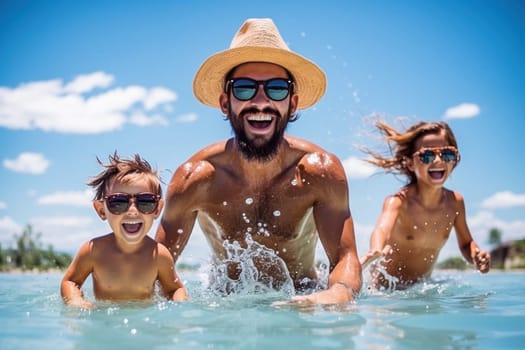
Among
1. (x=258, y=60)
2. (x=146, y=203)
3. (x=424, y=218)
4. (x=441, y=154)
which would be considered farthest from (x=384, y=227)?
(x=146, y=203)

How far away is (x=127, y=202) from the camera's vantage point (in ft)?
13.0

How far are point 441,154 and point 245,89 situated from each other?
2743 mm

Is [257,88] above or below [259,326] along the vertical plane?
above

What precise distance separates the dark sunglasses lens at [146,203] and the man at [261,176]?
1.70 ft

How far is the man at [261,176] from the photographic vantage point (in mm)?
4457

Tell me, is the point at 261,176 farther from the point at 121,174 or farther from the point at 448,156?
the point at 448,156

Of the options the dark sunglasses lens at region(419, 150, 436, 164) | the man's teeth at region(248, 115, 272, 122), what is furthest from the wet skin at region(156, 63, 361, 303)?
the dark sunglasses lens at region(419, 150, 436, 164)

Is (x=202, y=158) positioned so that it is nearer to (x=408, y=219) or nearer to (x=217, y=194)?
(x=217, y=194)

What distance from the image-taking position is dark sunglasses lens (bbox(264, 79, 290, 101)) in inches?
175

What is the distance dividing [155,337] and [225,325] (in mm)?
395

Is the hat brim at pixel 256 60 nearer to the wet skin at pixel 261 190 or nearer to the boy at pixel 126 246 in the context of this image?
the wet skin at pixel 261 190

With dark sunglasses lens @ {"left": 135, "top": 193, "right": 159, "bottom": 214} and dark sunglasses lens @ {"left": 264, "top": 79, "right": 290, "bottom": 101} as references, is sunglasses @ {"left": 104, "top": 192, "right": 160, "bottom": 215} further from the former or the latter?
dark sunglasses lens @ {"left": 264, "top": 79, "right": 290, "bottom": 101}

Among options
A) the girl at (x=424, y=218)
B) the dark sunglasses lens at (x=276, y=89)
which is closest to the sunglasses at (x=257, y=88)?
the dark sunglasses lens at (x=276, y=89)

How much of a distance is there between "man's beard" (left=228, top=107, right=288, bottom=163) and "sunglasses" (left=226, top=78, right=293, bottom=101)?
11cm
